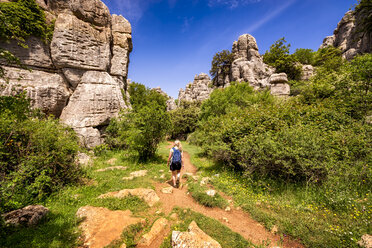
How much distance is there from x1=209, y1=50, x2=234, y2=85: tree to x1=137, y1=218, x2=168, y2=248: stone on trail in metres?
45.3

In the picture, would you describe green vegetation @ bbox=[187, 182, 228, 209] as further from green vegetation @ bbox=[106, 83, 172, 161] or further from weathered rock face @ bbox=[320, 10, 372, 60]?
weathered rock face @ bbox=[320, 10, 372, 60]

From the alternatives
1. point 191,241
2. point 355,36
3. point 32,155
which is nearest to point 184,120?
point 32,155

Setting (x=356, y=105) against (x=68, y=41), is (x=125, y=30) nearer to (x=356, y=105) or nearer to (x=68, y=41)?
(x=68, y=41)

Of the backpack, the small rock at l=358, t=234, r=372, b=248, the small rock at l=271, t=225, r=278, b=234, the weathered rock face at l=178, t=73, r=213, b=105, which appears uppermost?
the weathered rock face at l=178, t=73, r=213, b=105

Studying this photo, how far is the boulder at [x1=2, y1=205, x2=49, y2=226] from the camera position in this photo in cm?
341

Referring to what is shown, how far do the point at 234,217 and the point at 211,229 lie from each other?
1.28 metres

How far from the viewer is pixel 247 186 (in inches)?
242

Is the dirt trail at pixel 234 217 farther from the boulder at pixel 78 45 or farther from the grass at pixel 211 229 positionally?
the boulder at pixel 78 45

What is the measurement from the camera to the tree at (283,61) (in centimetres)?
3394

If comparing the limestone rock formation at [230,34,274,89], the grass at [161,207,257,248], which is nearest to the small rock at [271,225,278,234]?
the grass at [161,207,257,248]

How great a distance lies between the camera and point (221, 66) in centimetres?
4375

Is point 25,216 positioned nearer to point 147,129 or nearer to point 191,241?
point 191,241

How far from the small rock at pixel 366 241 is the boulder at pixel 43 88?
20.6 m

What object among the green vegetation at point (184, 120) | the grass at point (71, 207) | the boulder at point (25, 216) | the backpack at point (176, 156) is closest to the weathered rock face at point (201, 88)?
the green vegetation at point (184, 120)
